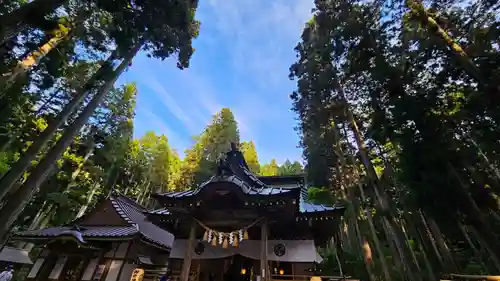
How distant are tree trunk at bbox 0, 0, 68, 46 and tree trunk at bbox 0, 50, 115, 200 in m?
2.13

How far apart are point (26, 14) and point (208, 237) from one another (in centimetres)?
816

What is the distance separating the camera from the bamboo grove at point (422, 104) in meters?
7.17

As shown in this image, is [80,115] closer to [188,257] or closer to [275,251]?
[188,257]

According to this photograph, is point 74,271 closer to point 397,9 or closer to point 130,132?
point 130,132

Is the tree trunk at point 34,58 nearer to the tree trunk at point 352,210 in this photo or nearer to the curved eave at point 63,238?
the curved eave at point 63,238

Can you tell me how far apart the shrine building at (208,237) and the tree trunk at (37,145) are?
3429 millimetres

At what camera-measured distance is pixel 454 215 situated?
7457 mm

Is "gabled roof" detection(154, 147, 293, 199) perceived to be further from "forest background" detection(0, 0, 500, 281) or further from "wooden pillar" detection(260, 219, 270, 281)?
"forest background" detection(0, 0, 500, 281)

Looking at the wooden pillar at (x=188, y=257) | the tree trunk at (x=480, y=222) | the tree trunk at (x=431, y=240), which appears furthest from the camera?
the tree trunk at (x=431, y=240)

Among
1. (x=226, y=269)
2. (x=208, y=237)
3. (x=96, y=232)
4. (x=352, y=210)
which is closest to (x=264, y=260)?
(x=208, y=237)

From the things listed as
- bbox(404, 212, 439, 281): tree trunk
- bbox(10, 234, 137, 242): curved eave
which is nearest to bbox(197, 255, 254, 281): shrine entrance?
bbox(10, 234, 137, 242): curved eave

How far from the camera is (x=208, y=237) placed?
783cm

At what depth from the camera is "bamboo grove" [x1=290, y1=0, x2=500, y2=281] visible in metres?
7.17

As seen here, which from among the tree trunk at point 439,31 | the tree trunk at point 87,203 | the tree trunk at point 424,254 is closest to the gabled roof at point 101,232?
the tree trunk at point 87,203
